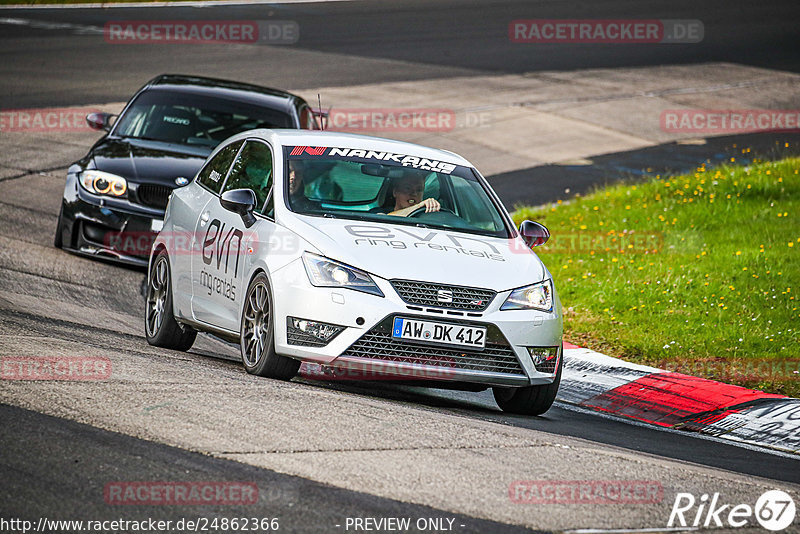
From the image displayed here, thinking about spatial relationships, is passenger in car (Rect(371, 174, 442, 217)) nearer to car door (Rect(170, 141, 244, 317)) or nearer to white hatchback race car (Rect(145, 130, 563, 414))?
white hatchback race car (Rect(145, 130, 563, 414))

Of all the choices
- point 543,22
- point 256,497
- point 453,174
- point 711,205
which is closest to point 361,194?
point 453,174

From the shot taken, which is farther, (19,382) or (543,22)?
(543,22)

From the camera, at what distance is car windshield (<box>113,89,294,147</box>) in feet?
42.5

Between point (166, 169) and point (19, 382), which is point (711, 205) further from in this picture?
point (19, 382)

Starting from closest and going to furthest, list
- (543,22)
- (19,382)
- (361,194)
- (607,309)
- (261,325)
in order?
(19,382) → (261,325) → (361,194) → (607,309) → (543,22)

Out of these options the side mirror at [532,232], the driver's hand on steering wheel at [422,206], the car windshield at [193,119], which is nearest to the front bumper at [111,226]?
the car windshield at [193,119]

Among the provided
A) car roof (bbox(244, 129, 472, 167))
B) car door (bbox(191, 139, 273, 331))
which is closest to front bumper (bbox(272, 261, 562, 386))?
car door (bbox(191, 139, 273, 331))

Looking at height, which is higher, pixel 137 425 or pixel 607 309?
pixel 137 425

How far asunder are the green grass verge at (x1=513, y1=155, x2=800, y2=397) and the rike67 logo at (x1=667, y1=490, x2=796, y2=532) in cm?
363

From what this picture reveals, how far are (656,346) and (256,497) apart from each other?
19.2ft

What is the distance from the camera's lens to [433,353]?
7.41 m

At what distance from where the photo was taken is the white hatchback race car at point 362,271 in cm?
738

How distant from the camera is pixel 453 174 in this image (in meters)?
9.00

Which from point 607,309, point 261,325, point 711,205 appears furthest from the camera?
point 711,205
